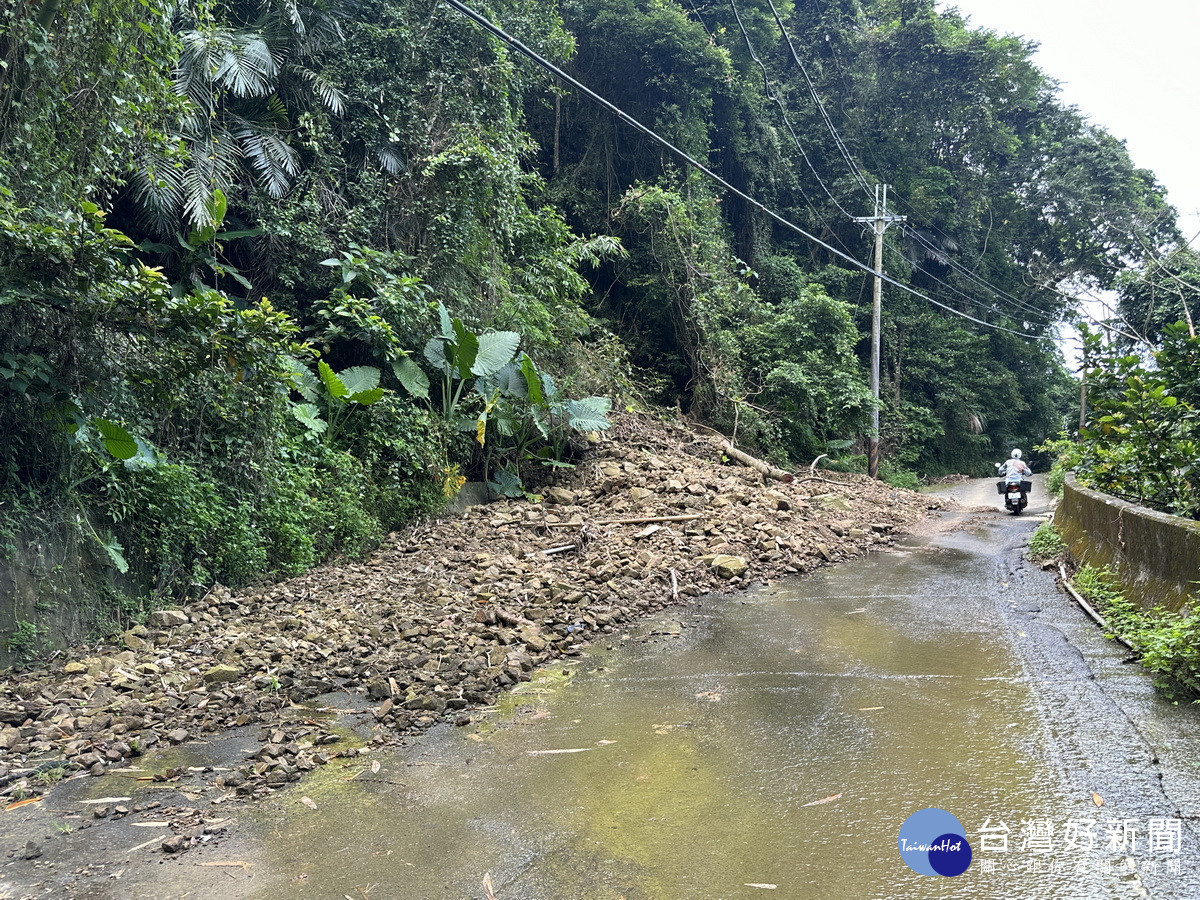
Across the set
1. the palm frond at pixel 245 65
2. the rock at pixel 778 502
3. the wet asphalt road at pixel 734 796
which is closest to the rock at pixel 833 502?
the rock at pixel 778 502

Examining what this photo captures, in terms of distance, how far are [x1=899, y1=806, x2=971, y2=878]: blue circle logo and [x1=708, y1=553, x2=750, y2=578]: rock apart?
536cm

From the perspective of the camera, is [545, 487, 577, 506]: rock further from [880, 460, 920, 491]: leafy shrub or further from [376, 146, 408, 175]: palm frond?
[880, 460, 920, 491]: leafy shrub

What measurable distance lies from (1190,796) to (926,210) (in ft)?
91.1

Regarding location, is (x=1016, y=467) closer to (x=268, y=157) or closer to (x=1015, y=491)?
(x=1015, y=491)

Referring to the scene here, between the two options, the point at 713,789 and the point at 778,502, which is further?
the point at 778,502

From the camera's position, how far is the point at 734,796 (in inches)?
146

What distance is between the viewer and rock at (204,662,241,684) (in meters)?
5.52

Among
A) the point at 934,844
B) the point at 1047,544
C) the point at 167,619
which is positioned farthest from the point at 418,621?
the point at 1047,544

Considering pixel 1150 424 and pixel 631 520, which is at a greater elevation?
pixel 1150 424

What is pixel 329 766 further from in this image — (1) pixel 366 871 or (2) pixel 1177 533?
(2) pixel 1177 533

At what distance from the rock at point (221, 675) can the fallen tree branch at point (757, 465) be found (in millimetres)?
10426

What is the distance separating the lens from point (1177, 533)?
5.69m

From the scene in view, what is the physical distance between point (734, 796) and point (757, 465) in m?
11.8

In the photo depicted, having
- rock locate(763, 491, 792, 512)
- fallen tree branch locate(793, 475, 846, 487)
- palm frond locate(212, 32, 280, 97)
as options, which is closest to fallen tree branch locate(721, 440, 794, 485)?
fallen tree branch locate(793, 475, 846, 487)
